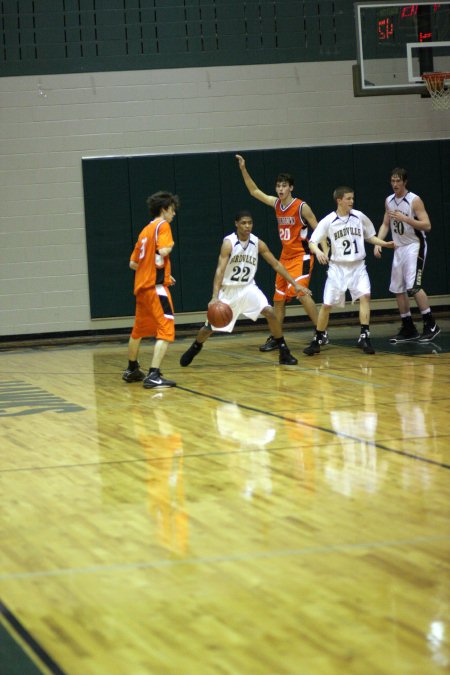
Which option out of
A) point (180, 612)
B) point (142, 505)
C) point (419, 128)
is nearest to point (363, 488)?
point (142, 505)

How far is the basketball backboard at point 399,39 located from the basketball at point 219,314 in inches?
164

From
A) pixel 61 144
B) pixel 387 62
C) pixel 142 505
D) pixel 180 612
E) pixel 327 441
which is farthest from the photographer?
pixel 61 144

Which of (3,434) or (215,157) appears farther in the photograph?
(215,157)

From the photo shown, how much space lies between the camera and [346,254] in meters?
11.5

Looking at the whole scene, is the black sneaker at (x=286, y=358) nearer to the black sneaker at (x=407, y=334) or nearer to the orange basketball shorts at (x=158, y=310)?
the orange basketball shorts at (x=158, y=310)

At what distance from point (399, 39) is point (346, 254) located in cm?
349

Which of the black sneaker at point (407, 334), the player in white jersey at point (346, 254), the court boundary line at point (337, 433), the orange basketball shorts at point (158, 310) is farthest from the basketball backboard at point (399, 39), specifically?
the court boundary line at point (337, 433)

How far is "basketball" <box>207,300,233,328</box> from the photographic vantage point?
10.2m

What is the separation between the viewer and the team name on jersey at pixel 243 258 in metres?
10.7

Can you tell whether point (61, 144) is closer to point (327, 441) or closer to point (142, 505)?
point (327, 441)

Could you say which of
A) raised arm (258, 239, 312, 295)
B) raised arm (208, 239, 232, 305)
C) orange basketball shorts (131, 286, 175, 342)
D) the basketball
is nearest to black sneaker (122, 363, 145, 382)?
orange basketball shorts (131, 286, 175, 342)

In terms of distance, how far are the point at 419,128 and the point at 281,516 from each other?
11.9m

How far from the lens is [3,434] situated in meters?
7.67

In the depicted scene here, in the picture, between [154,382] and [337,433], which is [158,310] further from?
[337,433]
